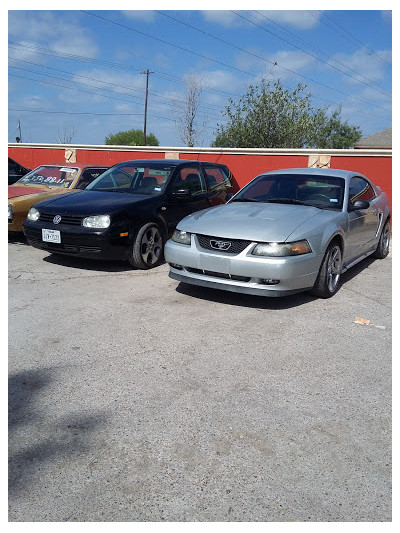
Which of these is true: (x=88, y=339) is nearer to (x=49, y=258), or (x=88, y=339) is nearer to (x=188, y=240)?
(x=188, y=240)

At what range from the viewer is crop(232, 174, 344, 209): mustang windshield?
5.73 meters

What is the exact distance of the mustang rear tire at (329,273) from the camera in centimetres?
507

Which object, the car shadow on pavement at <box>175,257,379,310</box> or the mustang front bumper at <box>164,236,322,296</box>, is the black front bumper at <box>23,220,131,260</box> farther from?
the mustang front bumper at <box>164,236,322,296</box>

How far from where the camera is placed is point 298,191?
19.4ft

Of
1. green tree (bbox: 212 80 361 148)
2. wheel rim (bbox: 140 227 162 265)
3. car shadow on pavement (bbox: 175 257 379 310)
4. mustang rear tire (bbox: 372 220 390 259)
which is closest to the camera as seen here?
car shadow on pavement (bbox: 175 257 379 310)

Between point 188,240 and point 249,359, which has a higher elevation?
point 188,240

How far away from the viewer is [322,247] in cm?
493

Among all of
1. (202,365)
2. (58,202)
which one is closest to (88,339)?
(202,365)

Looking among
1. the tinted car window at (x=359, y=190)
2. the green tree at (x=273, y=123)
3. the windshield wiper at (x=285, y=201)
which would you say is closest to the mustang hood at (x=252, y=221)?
the windshield wiper at (x=285, y=201)

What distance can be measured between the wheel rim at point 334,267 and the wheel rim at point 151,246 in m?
2.52

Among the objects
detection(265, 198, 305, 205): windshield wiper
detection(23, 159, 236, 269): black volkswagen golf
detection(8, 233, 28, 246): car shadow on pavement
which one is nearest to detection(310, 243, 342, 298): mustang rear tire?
detection(265, 198, 305, 205): windshield wiper

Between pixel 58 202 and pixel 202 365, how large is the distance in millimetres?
4045

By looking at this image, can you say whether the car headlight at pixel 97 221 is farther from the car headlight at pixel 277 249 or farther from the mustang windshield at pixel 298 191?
the car headlight at pixel 277 249

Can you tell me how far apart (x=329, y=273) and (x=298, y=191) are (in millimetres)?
1277
